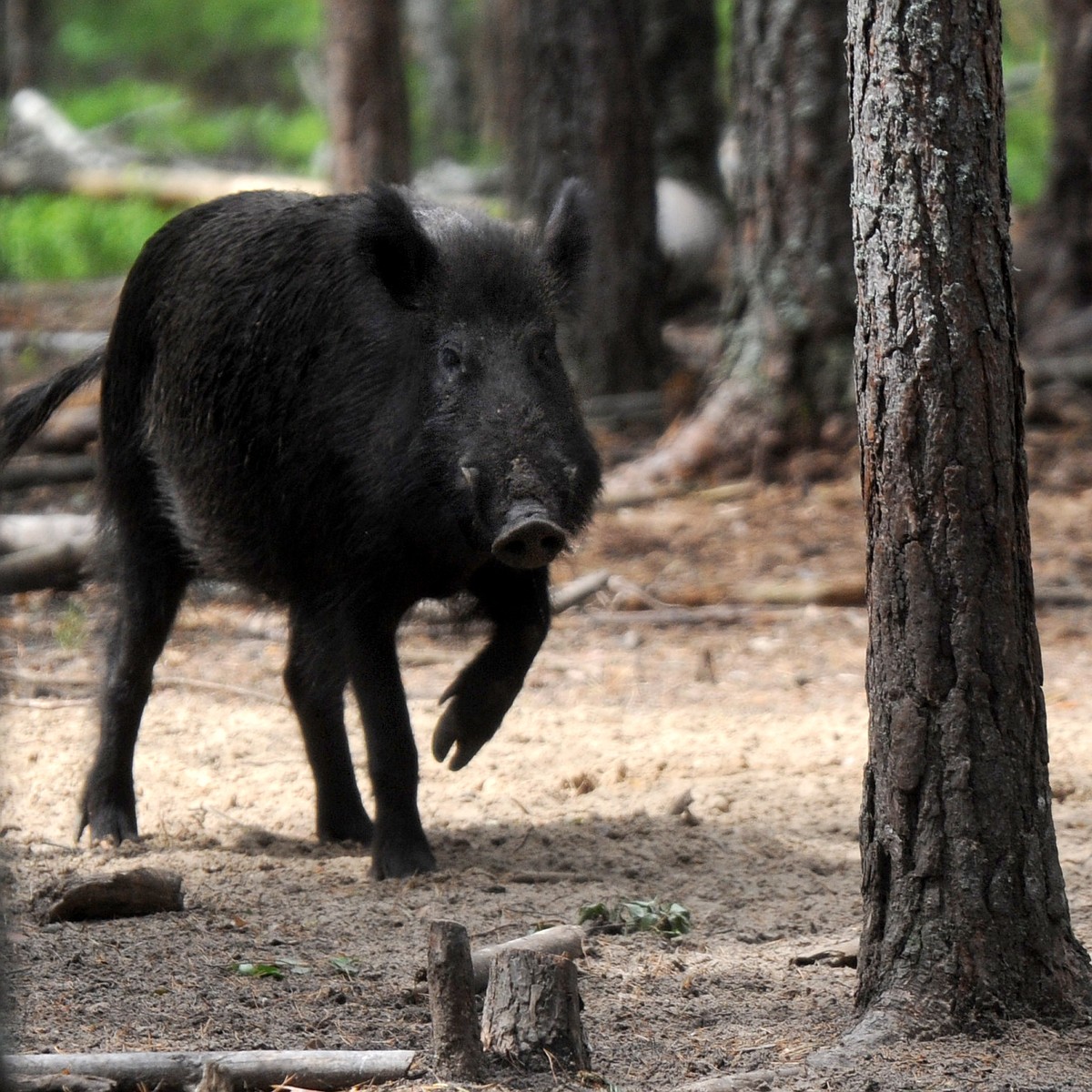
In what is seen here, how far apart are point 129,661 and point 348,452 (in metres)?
1.22

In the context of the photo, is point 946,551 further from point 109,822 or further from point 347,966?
point 109,822

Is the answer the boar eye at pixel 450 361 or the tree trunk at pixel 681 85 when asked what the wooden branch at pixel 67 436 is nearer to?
the tree trunk at pixel 681 85

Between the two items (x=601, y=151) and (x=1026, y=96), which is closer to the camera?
(x=601, y=151)

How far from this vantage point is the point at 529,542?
4.21m

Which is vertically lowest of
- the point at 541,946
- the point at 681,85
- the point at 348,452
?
the point at 541,946

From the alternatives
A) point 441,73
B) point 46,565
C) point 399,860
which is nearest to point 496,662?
point 399,860

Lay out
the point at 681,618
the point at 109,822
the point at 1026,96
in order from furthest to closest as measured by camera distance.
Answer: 1. the point at 1026,96
2. the point at 681,618
3. the point at 109,822

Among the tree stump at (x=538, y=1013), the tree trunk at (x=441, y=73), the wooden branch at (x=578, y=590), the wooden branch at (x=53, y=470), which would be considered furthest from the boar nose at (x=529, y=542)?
the tree trunk at (x=441, y=73)

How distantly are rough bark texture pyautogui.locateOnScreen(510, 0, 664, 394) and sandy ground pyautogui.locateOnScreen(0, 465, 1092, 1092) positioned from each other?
2070mm

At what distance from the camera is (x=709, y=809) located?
5227 millimetres

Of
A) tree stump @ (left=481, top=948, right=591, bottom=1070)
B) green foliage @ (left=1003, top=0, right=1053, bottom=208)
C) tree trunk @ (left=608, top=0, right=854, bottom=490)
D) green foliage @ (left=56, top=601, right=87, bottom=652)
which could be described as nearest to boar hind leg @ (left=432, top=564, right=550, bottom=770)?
tree stump @ (left=481, top=948, right=591, bottom=1070)

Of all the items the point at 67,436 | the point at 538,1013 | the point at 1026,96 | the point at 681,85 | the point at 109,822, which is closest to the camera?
the point at 538,1013

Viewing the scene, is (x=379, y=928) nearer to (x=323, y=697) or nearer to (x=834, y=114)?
(x=323, y=697)

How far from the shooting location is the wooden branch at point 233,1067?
9.60 feet
